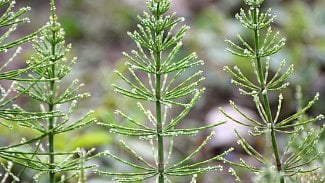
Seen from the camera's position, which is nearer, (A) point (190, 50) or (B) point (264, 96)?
(B) point (264, 96)

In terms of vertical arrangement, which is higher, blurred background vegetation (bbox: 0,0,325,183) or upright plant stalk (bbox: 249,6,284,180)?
blurred background vegetation (bbox: 0,0,325,183)

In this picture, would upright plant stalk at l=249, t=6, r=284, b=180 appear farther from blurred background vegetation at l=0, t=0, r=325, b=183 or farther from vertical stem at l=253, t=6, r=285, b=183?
blurred background vegetation at l=0, t=0, r=325, b=183

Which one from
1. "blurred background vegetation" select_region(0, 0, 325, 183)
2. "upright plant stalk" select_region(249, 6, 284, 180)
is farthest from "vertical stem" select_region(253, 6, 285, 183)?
"blurred background vegetation" select_region(0, 0, 325, 183)

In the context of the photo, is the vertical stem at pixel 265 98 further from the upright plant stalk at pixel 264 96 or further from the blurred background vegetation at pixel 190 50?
the blurred background vegetation at pixel 190 50

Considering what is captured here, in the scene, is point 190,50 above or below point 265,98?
above

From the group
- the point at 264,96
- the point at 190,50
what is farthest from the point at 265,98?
the point at 190,50

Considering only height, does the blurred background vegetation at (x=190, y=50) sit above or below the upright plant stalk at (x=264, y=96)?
above

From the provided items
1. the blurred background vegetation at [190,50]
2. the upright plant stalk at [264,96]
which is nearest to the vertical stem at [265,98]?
the upright plant stalk at [264,96]

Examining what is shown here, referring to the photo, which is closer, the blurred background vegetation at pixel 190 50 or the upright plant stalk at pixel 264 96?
the upright plant stalk at pixel 264 96

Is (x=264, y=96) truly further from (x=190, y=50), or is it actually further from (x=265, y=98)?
(x=190, y=50)
